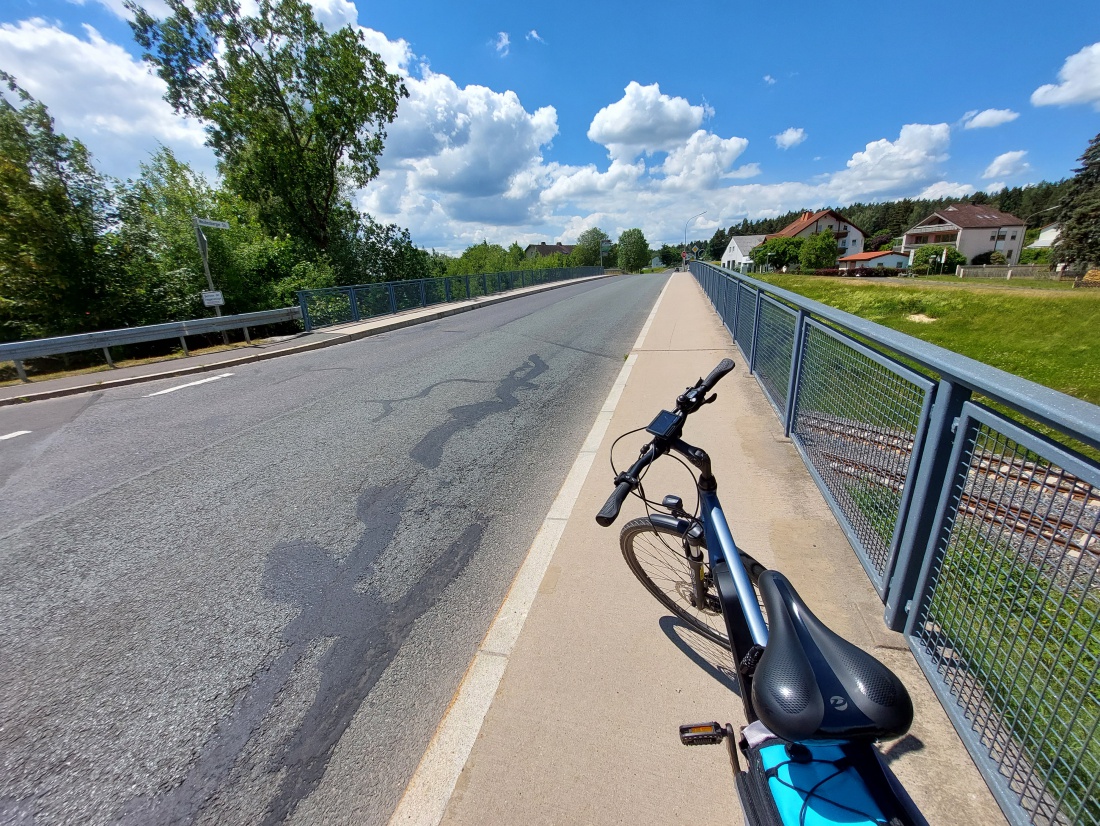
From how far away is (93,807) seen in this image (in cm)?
180

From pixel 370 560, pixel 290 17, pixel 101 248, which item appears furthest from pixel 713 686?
pixel 290 17

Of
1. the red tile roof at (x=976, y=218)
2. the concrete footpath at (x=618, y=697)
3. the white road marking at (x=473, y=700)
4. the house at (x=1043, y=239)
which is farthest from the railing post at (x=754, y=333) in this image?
the house at (x=1043, y=239)

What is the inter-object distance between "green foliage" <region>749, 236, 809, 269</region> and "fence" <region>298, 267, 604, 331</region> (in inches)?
2366

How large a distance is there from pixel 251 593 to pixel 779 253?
8428cm

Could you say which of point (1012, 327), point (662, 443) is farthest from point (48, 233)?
point (1012, 327)

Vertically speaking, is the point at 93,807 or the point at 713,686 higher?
the point at 713,686

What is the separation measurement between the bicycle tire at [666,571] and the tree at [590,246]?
102 m

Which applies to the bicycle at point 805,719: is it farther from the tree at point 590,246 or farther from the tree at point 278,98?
the tree at point 590,246

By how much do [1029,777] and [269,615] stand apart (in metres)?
3.41

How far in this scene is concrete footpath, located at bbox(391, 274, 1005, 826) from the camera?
1.67 metres

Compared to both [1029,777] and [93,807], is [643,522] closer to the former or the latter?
[1029,777]

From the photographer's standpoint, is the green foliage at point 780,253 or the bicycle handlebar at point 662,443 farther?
the green foliage at point 780,253

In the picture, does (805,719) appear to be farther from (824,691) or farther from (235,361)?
(235,361)

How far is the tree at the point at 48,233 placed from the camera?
40.7ft
